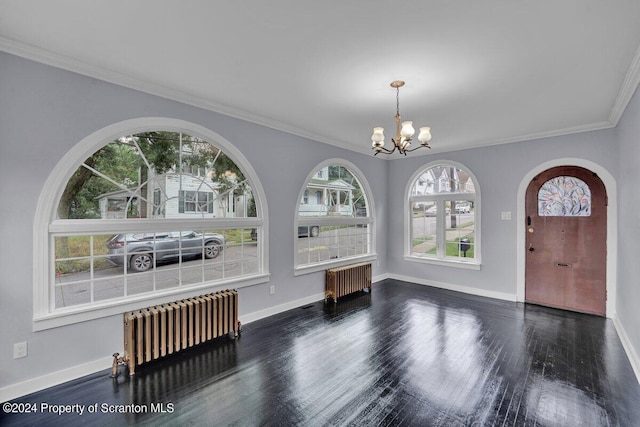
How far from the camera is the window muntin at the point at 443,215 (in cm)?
535

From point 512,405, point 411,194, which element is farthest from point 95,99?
point 411,194

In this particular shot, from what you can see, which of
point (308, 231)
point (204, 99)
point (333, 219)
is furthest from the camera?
point (333, 219)

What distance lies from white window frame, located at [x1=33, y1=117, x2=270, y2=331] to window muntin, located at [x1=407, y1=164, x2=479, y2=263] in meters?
3.95

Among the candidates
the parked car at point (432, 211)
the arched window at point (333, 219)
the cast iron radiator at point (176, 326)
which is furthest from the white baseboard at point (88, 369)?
the parked car at point (432, 211)

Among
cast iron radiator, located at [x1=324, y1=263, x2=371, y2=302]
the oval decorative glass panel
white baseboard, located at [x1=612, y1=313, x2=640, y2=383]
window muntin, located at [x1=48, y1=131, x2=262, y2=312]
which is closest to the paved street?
window muntin, located at [x1=48, y1=131, x2=262, y2=312]

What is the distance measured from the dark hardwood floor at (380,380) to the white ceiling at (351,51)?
2702 millimetres

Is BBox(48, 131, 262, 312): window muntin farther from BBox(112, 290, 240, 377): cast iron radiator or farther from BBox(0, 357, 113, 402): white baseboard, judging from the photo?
BBox(0, 357, 113, 402): white baseboard

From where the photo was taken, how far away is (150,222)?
3.01m

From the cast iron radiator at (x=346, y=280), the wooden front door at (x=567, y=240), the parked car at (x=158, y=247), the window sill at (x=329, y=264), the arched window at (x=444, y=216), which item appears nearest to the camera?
the parked car at (x=158, y=247)

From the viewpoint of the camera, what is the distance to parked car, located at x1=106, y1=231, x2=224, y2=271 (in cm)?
287

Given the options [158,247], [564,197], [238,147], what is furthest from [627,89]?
[158,247]

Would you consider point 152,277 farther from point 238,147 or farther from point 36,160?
point 238,147

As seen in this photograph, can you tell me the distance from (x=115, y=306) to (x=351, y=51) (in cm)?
312

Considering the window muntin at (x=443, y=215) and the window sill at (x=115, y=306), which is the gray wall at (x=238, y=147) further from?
the window muntin at (x=443, y=215)
